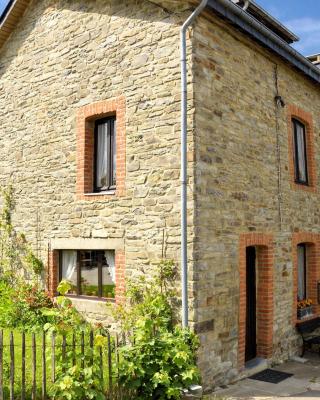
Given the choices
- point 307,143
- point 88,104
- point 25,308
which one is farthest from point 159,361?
point 307,143

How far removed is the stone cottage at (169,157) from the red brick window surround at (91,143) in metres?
0.03

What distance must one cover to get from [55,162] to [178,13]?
3.85m

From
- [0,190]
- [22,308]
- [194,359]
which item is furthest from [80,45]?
[194,359]

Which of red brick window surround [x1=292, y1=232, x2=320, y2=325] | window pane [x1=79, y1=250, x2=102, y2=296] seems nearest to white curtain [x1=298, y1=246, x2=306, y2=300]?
red brick window surround [x1=292, y1=232, x2=320, y2=325]

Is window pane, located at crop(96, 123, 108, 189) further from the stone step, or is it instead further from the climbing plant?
the stone step

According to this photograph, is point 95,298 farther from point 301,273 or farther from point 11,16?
point 11,16

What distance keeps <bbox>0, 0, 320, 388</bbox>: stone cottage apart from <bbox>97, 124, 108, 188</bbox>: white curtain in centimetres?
3

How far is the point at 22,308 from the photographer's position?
8.94m

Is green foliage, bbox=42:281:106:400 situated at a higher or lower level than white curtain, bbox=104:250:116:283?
lower

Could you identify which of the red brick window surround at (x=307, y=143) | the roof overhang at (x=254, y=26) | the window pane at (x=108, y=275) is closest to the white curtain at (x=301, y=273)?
the red brick window surround at (x=307, y=143)

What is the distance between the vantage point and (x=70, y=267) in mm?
8945

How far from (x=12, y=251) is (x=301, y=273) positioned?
6.60 m

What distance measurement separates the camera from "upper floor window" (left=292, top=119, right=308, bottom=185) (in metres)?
10.2

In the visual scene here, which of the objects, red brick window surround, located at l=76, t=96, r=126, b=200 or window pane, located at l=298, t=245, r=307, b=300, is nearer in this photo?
red brick window surround, located at l=76, t=96, r=126, b=200
